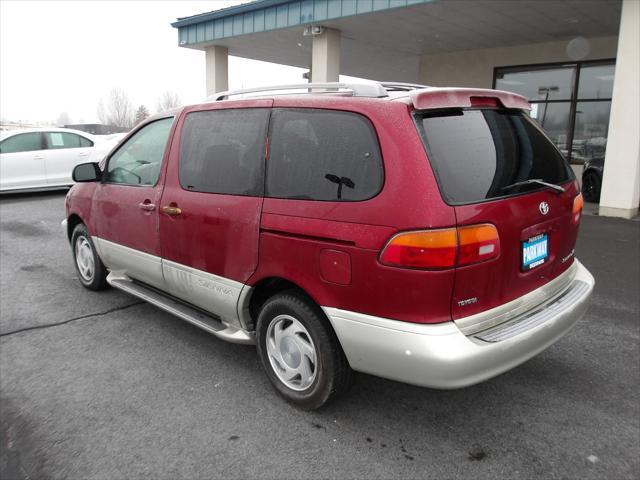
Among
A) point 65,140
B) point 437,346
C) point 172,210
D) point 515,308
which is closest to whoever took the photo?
point 437,346

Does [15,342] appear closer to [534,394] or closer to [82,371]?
[82,371]

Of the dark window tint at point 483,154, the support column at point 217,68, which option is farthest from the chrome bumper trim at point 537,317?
the support column at point 217,68

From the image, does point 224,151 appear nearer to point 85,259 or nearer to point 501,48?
point 85,259

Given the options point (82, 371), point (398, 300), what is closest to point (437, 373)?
point (398, 300)

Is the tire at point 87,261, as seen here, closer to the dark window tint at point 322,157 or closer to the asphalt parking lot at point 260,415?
the asphalt parking lot at point 260,415

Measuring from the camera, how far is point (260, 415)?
2982mm

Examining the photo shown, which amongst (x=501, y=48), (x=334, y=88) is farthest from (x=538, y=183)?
(x=501, y=48)

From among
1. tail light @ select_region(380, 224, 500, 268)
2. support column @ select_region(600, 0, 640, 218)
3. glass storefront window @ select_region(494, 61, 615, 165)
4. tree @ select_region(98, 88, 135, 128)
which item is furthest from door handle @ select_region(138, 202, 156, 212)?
tree @ select_region(98, 88, 135, 128)

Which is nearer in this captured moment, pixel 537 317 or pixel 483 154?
pixel 483 154

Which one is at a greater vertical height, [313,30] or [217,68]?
[313,30]

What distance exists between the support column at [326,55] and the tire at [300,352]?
10376 mm

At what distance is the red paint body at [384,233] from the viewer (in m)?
2.41

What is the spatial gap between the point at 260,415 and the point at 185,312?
3.43 ft

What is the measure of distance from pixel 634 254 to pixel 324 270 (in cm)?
577
